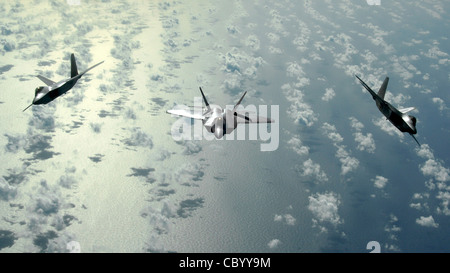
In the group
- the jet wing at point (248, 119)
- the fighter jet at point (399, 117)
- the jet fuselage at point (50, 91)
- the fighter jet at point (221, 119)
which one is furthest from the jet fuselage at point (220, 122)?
the jet fuselage at point (50, 91)

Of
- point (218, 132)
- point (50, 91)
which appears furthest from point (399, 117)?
point (50, 91)

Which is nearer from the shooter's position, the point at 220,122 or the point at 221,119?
the point at 220,122

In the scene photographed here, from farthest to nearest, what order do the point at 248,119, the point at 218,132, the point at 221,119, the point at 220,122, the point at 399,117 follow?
the point at 248,119 < the point at 221,119 < the point at 220,122 < the point at 218,132 < the point at 399,117

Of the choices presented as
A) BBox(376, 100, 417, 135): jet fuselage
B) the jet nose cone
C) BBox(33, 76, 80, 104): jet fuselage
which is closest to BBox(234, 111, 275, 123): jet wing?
the jet nose cone

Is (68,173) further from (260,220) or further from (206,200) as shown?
(260,220)

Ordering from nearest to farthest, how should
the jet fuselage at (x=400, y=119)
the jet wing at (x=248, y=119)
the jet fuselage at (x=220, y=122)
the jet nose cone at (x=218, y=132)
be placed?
the jet fuselage at (x=400, y=119), the jet nose cone at (x=218, y=132), the jet fuselage at (x=220, y=122), the jet wing at (x=248, y=119)

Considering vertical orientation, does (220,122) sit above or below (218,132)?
above

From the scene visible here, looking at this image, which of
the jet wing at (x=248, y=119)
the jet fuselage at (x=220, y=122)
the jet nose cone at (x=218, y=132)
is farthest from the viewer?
the jet wing at (x=248, y=119)

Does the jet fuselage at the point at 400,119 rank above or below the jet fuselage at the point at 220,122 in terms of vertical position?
above

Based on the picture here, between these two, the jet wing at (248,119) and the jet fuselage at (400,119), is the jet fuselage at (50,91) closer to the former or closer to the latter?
the jet wing at (248,119)

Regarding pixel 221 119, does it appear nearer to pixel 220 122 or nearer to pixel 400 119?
pixel 220 122

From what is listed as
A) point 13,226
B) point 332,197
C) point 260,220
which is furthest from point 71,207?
point 332,197
